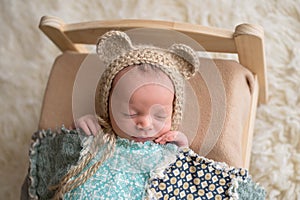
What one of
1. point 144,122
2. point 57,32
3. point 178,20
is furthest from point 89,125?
point 178,20

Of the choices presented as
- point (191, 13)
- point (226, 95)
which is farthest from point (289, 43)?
point (226, 95)

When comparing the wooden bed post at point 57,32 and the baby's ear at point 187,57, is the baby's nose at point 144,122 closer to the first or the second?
the baby's ear at point 187,57

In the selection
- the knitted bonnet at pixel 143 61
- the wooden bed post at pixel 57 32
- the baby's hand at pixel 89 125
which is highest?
the wooden bed post at pixel 57 32

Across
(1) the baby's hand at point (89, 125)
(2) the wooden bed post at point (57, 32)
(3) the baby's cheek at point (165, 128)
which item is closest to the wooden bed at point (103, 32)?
(2) the wooden bed post at point (57, 32)

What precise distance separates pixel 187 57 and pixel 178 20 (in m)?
0.58

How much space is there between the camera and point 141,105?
99 cm

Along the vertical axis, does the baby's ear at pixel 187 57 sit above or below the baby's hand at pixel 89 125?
above

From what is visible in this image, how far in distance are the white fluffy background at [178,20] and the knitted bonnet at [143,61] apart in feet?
1.45

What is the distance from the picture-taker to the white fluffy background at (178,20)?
1.42 meters

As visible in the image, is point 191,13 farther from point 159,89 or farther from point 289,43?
point 159,89

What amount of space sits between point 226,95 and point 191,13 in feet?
1.57

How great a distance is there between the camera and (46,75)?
1.58 metres

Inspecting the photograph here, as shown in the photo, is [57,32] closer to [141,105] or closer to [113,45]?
[113,45]

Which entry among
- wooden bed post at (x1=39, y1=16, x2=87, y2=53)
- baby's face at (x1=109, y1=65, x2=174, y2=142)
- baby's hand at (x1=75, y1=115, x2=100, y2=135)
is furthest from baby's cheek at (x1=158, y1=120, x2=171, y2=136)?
wooden bed post at (x1=39, y1=16, x2=87, y2=53)
